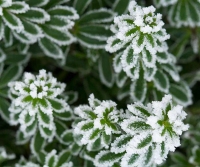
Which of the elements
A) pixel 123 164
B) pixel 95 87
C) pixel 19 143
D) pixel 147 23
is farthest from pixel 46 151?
pixel 147 23

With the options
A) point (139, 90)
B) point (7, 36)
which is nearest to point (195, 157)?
point (139, 90)

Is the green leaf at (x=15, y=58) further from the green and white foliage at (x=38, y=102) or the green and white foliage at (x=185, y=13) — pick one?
the green and white foliage at (x=185, y=13)

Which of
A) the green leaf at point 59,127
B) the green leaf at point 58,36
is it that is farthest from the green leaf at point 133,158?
the green leaf at point 58,36

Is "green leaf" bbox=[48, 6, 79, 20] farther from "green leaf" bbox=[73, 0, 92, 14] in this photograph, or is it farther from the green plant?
"green leaf" bbox=[73, 0, 92, 14]

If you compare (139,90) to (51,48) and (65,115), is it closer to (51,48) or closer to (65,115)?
(65,115)

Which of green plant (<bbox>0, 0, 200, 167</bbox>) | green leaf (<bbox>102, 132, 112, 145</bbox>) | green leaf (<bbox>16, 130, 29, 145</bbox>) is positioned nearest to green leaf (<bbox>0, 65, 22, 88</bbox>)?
green plant (<bbox>0, 0, 200, 167</bbox>)

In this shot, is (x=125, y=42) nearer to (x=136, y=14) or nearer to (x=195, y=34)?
(x=136, y=14)
